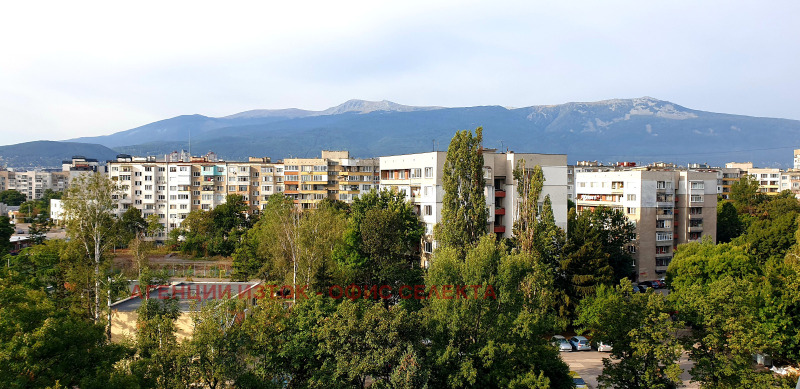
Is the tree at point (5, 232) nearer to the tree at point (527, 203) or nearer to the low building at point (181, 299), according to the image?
the low building at point (181, 299)

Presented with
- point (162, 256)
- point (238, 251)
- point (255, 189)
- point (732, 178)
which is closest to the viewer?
point (238, 251)

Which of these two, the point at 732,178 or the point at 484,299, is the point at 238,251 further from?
the point at 732,178

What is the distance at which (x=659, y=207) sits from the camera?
161 ft

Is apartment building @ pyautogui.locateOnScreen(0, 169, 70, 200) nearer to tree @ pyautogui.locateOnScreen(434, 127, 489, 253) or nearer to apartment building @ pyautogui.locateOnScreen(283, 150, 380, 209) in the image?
apartment building @ pyautogui.locateOnScreen(283, 150, 380, 209)

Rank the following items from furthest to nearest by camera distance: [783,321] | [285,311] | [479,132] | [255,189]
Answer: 1. [255,189]
2. [479,132]
3. [783,321]
4. [285,311]

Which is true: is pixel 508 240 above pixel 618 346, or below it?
above

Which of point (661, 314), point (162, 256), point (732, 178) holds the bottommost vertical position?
point (162, 256)

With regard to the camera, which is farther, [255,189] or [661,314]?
[255,189]

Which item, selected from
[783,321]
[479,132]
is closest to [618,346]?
[783,321]

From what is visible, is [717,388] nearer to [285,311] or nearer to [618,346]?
[618,346]

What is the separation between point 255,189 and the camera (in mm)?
76938

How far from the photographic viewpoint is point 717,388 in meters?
19.7

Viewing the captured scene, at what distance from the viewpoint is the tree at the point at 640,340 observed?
19.5 metres

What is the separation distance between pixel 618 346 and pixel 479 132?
14.8m
